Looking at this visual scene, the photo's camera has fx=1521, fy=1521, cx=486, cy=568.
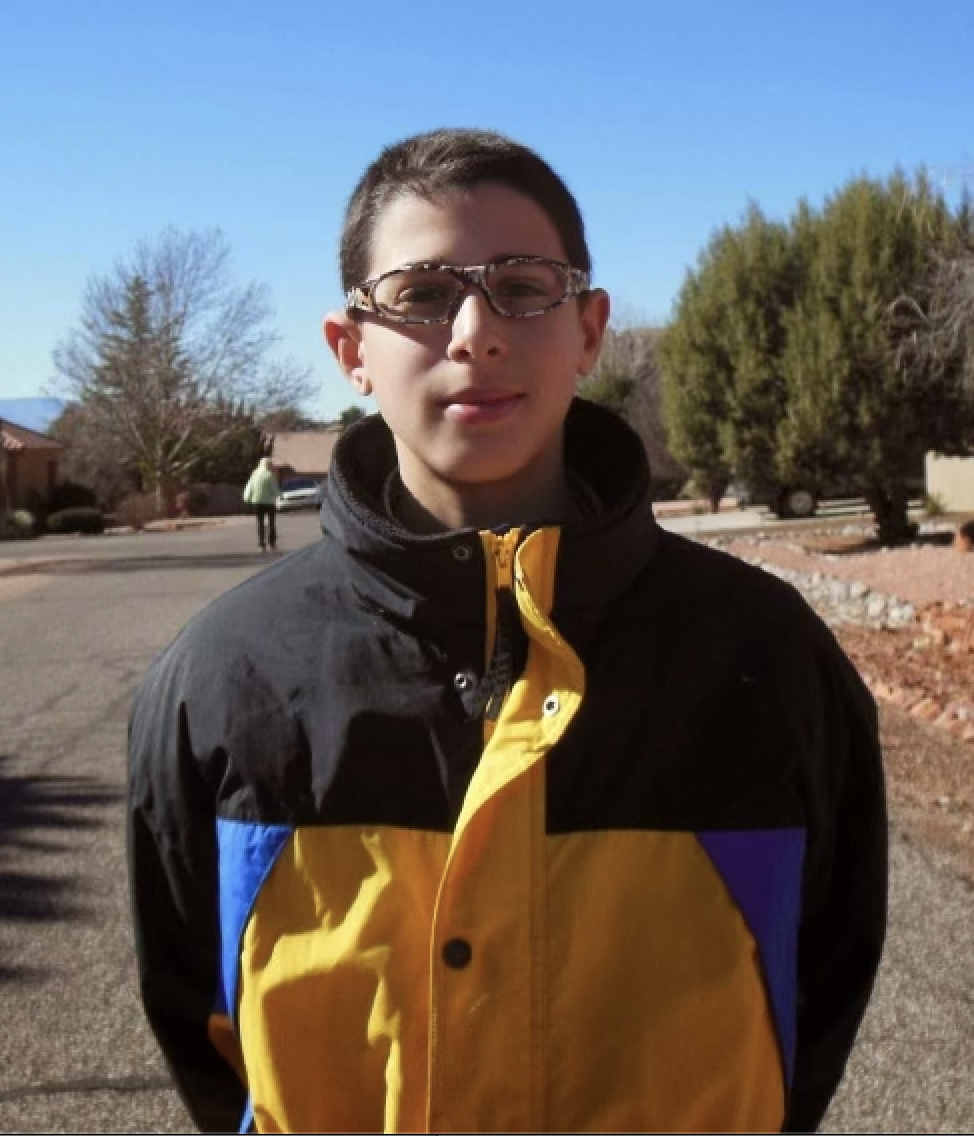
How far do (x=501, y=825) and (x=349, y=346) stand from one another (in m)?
0.77

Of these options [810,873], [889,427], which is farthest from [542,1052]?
[889,427]

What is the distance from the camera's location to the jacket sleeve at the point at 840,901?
1989mm

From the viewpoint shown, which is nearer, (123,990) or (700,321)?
(123,990)

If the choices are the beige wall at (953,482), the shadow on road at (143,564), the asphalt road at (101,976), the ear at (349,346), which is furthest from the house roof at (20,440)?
the ear at (349,346)

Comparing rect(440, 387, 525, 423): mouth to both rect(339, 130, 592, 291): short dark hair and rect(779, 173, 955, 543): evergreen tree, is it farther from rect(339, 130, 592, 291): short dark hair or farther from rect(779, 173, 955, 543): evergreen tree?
rect(779, 173, 955, 543): evergreen tree

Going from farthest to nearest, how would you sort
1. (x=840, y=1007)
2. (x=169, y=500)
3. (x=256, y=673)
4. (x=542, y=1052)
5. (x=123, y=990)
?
(x=169, y=500) → (x=123, y=990) → (x=840, y=1007) → (x=256, y=673) → (x=542, y=1052)

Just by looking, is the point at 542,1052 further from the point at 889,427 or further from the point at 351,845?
the point at 889,427

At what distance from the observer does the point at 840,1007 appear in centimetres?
207

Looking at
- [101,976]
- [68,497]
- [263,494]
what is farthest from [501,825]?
[68,497]

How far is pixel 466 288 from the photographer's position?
6.35 feet

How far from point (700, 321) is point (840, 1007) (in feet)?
79.8

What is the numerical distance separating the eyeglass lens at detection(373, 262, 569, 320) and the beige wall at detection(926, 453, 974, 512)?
112ft

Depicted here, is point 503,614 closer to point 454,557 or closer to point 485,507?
point 454,557

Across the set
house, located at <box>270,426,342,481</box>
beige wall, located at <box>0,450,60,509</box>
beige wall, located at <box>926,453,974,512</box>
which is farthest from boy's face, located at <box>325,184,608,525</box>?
house, located at <box>270,426,342,481</box>
